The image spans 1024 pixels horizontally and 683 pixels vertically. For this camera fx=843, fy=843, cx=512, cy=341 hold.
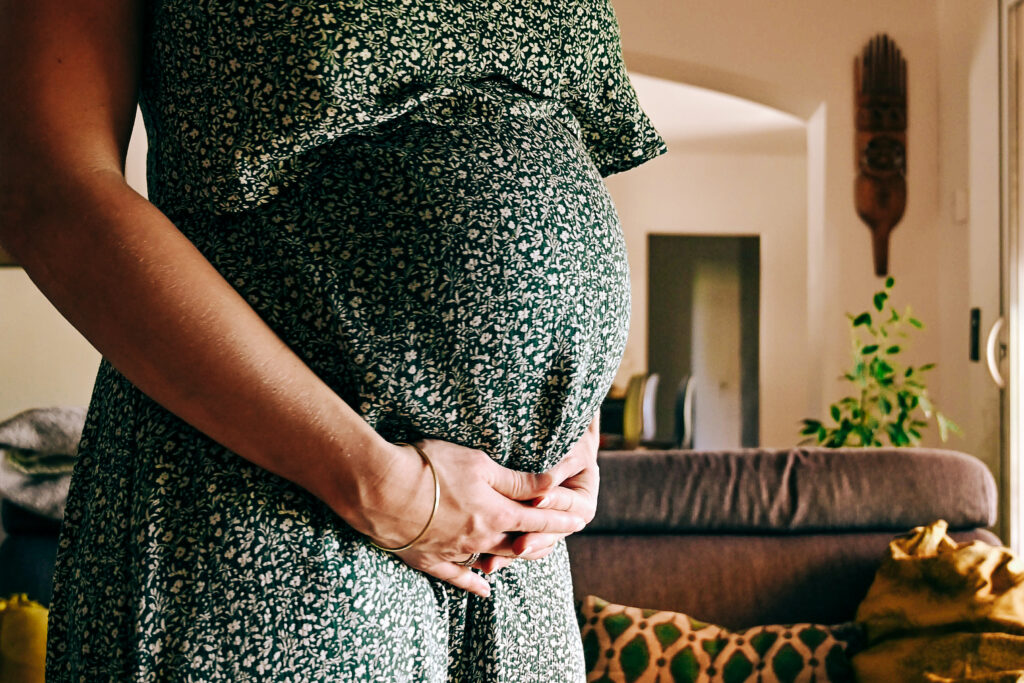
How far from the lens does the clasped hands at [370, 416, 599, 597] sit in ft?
1.56

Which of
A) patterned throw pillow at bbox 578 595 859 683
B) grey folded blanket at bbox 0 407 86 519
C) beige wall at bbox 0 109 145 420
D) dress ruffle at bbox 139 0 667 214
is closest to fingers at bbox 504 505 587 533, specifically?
dress ruffle at bbox 139 0 667 214

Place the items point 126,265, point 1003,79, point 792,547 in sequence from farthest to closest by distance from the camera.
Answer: point 1003,79 → point 792,547 → point 126,265

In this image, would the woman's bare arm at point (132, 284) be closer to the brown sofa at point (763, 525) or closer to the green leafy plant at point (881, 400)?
the brown sofa at point (763, 525)

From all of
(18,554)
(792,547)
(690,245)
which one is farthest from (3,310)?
(690,245)

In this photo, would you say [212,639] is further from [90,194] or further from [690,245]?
[690,245]

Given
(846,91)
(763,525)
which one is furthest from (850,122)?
(763,525)

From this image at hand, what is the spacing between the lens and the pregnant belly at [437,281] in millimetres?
485

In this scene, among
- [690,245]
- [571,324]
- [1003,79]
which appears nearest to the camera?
[571,324]

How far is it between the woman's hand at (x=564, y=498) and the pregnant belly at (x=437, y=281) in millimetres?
32

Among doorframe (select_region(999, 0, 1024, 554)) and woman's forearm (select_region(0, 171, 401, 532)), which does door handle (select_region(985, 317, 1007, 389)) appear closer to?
doorframe (select_region(999, 0, 1024, 554))

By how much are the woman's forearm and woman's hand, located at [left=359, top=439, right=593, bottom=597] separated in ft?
0.06

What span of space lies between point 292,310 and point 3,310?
204 centimetres

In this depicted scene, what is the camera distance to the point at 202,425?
17.6 inches

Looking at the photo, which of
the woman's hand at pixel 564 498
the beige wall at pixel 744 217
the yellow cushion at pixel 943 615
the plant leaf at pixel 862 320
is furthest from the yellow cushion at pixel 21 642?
the beige wall at pixel 744 217
